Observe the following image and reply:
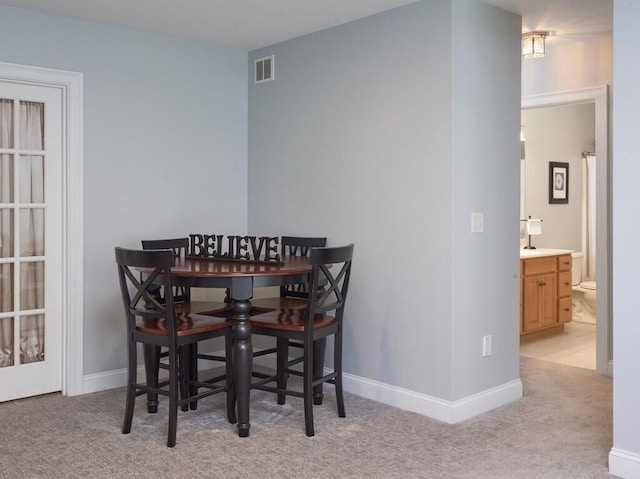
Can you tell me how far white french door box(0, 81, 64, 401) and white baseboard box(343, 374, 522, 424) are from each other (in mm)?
1848

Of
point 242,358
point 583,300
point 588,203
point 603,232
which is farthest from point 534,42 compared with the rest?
point 588,203

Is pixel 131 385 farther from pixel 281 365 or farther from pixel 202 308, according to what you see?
pixel 281 365

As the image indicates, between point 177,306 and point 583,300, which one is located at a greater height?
point 177,306

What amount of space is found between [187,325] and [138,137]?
155 centimetres

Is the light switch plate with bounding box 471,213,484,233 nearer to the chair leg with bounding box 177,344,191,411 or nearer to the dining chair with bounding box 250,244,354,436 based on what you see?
the dining chair with bounding box 250,244,354,436

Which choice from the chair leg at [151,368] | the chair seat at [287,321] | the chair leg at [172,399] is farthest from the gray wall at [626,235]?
the chair leg at [151,368]

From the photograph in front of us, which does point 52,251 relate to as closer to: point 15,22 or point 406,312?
point 15,22

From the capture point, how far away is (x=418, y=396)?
11.9 ft

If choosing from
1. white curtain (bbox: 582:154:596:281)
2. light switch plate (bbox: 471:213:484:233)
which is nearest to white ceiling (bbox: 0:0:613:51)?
light switch plate (bbox: 471:213:484:233)

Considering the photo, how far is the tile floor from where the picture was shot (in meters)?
4.90

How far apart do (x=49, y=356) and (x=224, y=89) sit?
2134 mm

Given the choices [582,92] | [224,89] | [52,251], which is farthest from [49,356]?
[582,92]

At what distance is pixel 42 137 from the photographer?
3.87 m

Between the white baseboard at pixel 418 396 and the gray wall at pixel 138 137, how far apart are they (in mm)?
86
